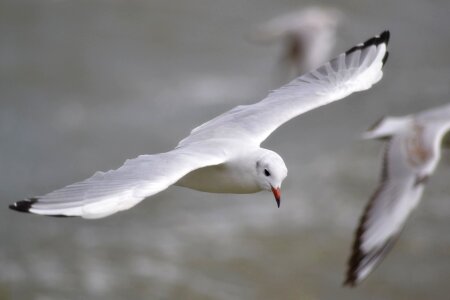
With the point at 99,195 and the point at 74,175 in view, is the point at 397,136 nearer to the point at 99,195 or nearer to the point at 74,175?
the point at 99,195

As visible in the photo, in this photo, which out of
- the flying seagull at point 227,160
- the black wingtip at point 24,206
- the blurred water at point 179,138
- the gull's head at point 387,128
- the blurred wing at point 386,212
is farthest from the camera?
the blurred water at point 179,138

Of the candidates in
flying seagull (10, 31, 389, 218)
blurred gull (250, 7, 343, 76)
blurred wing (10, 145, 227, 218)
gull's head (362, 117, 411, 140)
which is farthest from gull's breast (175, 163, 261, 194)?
blurred gull (250, 7, 343, 76)

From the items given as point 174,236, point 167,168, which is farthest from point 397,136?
point 174,236

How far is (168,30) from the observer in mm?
12453

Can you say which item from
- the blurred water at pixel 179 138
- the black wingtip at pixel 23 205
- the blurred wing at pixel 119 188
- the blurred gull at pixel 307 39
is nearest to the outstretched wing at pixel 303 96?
the blurred wing at pixel 119 188

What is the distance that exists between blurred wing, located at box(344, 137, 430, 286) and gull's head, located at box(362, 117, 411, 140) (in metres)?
0.21

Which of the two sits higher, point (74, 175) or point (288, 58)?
point (288, 58)

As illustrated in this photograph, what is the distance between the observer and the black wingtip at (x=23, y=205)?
4.17 meters

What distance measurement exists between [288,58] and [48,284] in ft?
8.37

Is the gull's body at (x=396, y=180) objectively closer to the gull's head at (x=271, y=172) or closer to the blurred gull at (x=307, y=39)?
the gull's head at (x=271, y=172)

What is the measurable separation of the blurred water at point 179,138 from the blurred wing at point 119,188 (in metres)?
3.93

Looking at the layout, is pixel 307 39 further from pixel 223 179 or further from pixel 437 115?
pixel 223 179

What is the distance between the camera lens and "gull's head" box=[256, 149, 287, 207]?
4.77m

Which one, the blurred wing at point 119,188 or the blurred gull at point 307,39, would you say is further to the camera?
the blurred gull at point 307,39
